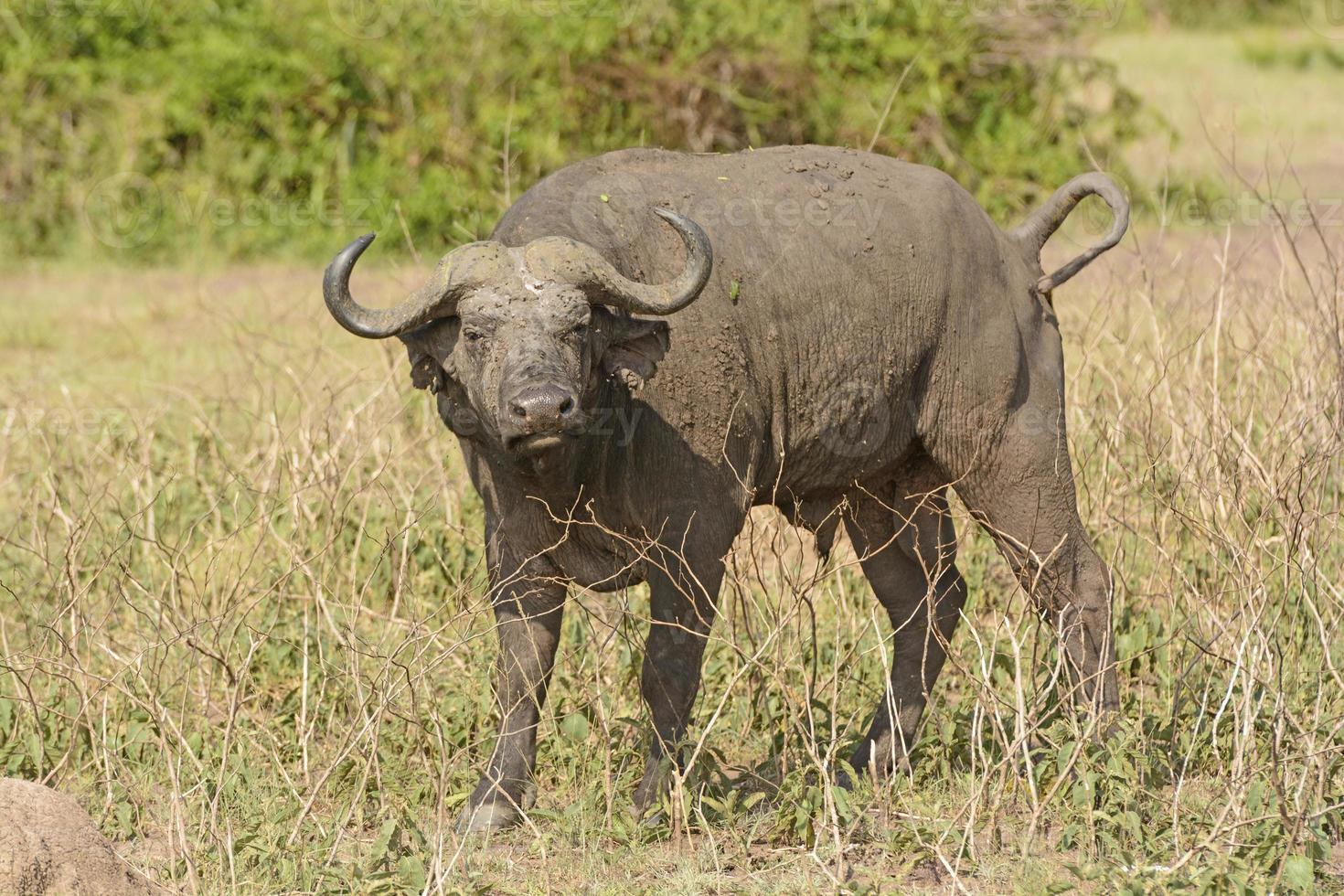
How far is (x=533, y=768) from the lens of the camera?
5496mm

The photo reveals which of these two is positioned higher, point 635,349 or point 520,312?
point 520,312

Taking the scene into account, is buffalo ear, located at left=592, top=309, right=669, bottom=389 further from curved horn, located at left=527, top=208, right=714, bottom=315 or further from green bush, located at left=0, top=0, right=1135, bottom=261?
green bush, located at left=0, top=0, right=1135, bottom=261

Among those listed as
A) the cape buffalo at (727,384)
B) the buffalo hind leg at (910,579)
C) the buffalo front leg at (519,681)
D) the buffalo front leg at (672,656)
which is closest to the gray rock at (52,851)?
the cape buffalo at (727,384)

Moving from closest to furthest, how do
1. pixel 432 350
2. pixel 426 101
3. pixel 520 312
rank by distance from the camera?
pixel 520 312
pixel 432 350
pixel 426 101

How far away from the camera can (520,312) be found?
15.7ft

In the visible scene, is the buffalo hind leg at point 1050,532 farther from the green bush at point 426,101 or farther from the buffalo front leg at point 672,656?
the green bush at point 426,101

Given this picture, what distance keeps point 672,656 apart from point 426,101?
324 inches

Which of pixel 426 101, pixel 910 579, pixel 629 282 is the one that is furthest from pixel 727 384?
pixel 426 101

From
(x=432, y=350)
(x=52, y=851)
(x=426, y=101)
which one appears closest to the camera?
(x=52, y=851)

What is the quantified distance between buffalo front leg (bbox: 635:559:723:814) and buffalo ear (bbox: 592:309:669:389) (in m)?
0.64

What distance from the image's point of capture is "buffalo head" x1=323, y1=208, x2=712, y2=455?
4.75 metres

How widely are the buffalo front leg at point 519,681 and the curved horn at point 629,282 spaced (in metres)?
0.99

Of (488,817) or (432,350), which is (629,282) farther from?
(488,817)

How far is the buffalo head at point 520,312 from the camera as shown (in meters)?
4.75
